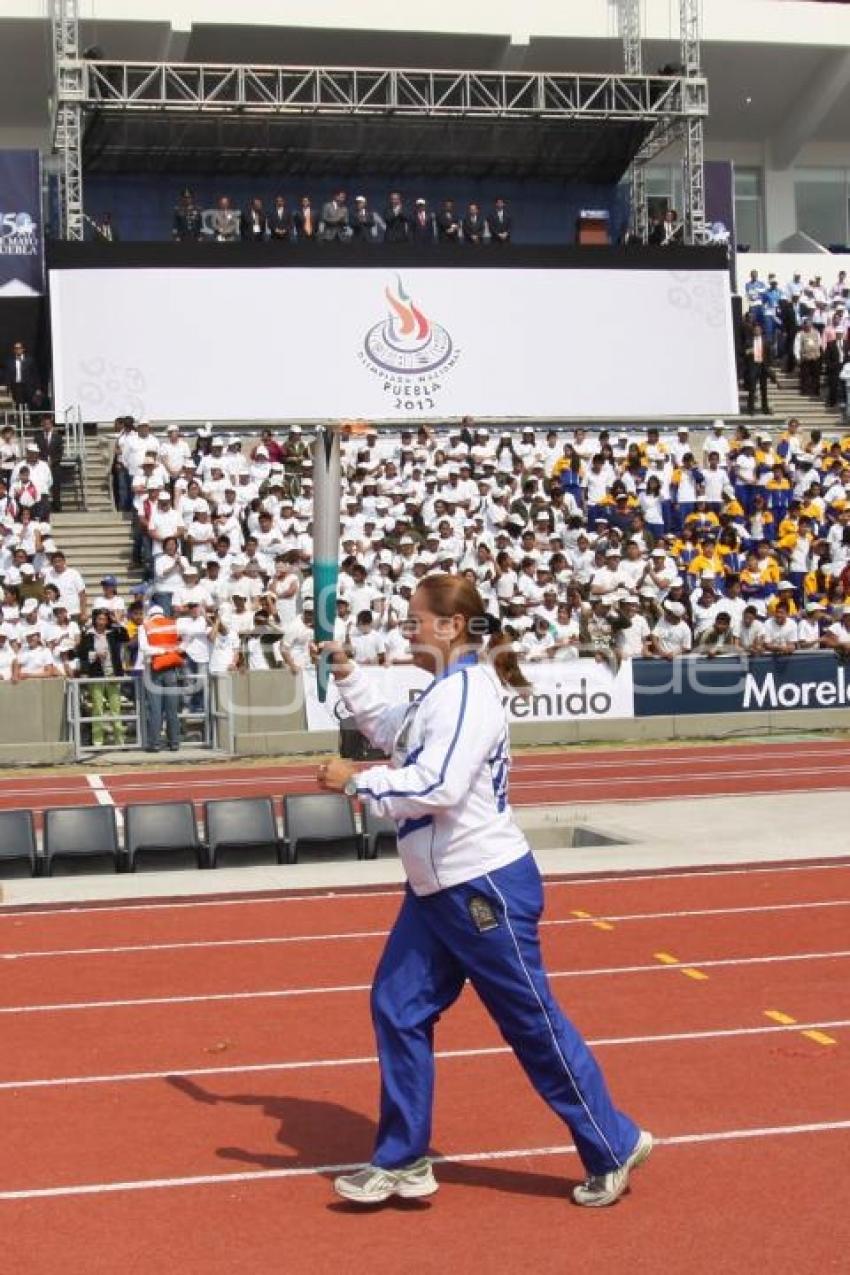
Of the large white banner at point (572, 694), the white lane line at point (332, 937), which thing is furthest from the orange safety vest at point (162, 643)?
A: the white lane line at point (332, 937)

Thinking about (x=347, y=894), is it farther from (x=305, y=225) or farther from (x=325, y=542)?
(x=305, y=225)

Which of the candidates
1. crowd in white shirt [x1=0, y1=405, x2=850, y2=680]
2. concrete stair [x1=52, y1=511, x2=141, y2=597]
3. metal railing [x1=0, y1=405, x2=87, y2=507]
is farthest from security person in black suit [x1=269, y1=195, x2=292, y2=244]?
concrete stair [x1=52, y1=511, x2=141, y2=597]

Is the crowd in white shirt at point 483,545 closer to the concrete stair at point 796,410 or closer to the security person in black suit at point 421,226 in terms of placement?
the concrete stair at point 796,410

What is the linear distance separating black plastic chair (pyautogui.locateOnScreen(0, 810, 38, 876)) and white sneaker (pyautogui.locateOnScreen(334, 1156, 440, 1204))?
7877 mm

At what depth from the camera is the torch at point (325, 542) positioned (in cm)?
673

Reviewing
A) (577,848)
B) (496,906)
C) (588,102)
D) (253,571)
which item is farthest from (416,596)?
(588,102)

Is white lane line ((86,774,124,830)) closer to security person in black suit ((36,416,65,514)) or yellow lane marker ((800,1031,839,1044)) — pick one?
security person in black suit ((36,416,65,514))

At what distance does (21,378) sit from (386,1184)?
24987 millimetres

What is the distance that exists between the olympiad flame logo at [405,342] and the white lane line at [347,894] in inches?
778

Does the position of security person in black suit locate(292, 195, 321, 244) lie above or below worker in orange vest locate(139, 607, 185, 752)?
above

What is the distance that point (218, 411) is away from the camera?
3052cm

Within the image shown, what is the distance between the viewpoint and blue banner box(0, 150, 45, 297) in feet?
102

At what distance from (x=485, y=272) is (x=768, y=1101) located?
2614cm

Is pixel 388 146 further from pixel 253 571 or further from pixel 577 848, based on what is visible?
pixel 577 848
